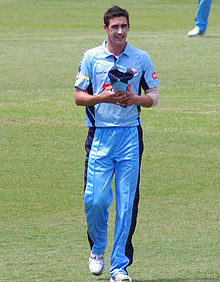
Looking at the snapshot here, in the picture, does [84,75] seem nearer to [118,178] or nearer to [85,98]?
[85,98]

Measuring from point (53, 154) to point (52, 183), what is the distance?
1.58m

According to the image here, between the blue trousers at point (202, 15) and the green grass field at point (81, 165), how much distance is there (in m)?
0.58

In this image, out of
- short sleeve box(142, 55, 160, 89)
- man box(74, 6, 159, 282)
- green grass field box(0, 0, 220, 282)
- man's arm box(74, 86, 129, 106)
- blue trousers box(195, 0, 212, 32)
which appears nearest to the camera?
man's arm box(74, 86, 129, 106)

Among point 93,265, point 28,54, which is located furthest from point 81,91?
point 28,54

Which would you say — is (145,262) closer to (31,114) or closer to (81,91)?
(81,91)

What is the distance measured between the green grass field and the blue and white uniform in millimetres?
451

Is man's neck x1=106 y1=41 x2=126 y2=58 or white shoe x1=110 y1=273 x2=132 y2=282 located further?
man's neck x1=106 y1=41 x2=126 y2=58

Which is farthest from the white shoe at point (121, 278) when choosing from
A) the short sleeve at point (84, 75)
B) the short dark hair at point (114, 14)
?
the short dark hair at point (114, 14)

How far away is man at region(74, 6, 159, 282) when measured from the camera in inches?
236

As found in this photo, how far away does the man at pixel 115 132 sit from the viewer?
5996 mm

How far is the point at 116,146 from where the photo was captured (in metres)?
6.01

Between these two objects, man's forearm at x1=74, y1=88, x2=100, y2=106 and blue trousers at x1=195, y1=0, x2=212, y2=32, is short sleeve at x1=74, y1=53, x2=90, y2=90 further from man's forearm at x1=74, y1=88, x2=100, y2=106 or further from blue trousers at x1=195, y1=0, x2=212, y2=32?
blue trousers at x1=195, y1=0, x2=212, y2=32

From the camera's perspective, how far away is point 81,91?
240 inches

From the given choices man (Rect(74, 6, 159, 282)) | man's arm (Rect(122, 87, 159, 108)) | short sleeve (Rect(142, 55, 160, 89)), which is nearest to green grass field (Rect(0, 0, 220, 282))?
man (Rect(74, 6, 159, 282))
